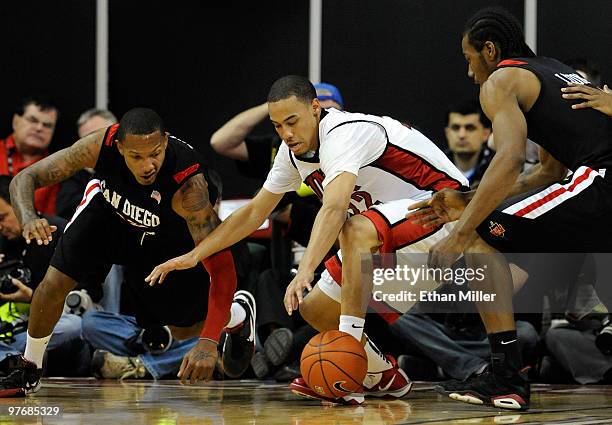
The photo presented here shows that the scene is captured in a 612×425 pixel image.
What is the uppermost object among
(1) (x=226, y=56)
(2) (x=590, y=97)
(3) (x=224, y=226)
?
(1) (x=226, y=56)

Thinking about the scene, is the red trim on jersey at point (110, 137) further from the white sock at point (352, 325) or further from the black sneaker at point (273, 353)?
the black sneaker at point (273, 353)

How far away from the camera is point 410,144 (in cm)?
499

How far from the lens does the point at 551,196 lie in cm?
443

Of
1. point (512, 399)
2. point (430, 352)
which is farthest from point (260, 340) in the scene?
point (512, 399)

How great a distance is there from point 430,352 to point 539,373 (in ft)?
2.23

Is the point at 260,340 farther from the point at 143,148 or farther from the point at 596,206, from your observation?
the point at 596,206

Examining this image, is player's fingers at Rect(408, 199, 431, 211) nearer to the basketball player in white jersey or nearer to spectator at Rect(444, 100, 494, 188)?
the basketball player in white jersey

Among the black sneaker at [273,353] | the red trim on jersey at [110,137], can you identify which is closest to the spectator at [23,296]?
the black sneaker at [273,353]

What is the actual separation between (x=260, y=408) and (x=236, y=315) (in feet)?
4.14

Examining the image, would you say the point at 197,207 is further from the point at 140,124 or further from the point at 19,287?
the point at 19,287

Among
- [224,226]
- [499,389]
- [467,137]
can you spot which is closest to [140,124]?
[224,226]

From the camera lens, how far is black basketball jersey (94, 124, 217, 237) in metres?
5.09

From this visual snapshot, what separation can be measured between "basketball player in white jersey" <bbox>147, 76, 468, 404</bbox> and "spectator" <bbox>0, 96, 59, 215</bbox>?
2989 millimetres

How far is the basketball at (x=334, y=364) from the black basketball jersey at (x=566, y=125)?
1173 millimetres
